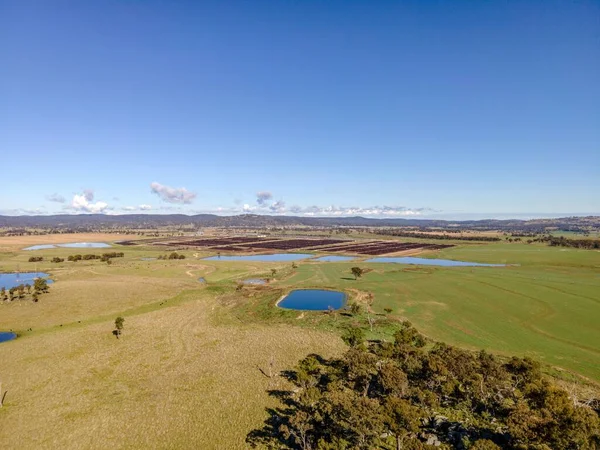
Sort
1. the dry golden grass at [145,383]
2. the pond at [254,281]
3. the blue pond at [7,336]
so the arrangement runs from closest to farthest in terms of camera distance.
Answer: the dry golden grass at [145,383] → the blue pond at [7,336] → the pond at [254,281]

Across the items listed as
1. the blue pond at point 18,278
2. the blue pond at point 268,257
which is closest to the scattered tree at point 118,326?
the blue pond at point 18,278

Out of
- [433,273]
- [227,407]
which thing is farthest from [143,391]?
[433,273]

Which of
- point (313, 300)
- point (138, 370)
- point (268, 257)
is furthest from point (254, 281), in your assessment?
point (268, 257)

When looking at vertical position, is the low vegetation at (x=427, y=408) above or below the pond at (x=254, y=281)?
above

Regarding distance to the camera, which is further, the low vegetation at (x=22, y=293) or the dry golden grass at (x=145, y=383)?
the low vegetation at (x=22, y=293)

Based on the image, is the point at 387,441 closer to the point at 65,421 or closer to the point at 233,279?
the point at 65,421

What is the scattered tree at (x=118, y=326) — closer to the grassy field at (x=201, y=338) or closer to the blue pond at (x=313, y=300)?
the grassy field at (x=201, y=338)

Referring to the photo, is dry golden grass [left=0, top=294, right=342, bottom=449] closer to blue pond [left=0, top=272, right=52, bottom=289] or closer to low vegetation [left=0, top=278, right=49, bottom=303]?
low vegetation [left=0, top=278, right=49, bottom=303]
